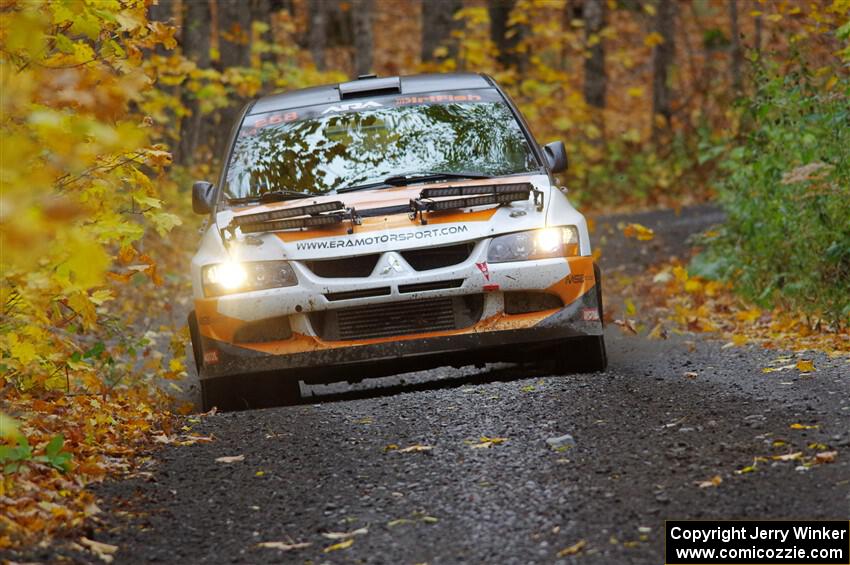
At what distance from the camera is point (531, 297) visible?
7676 millimetres

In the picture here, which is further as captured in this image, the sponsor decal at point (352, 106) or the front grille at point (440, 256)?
the sponsor decal at point (352, 106)

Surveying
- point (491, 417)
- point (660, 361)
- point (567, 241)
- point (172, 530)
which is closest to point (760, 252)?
point (660, 361)

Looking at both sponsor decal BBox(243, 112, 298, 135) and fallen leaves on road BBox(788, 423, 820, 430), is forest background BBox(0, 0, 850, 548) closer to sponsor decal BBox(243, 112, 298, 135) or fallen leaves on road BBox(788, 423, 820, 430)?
sponsor decal BBox(243, 112, 298, 135)

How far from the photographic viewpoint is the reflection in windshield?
332 inches

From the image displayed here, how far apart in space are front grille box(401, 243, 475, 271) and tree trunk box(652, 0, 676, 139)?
21159mm

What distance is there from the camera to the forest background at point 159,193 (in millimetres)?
5227

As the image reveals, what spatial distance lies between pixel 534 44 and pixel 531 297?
22.0 metres

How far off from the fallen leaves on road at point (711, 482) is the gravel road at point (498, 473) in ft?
0.11

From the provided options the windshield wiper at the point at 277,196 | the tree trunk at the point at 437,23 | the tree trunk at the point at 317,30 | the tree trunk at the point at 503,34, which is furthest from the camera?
the tree trunk at the point at 317,30

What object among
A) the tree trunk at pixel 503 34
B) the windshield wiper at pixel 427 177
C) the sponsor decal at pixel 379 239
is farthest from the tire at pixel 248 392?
the tree trunk at pixel 503 34

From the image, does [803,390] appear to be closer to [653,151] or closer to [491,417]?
[491,417]

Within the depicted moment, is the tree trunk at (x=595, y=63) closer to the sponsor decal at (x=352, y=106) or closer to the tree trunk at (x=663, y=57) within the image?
the tree trunk at (x=663, y=57)

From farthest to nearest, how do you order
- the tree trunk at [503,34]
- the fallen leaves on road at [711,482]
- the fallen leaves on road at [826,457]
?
1. the tree trunk at [503,34]
2. the fallen leaves on road at [826,457]
3. the fallen leaves on road at [711,482]

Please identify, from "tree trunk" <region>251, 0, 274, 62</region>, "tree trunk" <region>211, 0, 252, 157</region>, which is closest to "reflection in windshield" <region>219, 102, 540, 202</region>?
"tree trunk" <region>211, 0, 252, 157</region>
